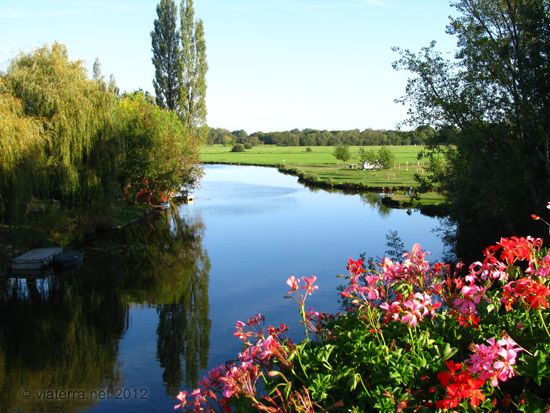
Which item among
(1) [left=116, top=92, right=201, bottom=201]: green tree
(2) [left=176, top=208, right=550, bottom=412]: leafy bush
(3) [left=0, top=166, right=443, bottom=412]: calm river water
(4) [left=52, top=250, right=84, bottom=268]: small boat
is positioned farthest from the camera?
(1) [left=116, top=92, right=201, bottom=201]: green tree

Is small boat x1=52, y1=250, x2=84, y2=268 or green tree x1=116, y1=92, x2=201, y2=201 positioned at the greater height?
green tree x1=116, y1=92, x2=201, y2=201

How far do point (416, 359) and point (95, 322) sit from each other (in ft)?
43.8

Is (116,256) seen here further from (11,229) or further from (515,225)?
(515,225)

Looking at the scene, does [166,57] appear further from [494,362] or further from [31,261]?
[494,362]

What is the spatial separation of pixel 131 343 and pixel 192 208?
92.0 feet

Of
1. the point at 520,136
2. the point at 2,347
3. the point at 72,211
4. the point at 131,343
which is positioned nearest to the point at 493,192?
the point at 520,136

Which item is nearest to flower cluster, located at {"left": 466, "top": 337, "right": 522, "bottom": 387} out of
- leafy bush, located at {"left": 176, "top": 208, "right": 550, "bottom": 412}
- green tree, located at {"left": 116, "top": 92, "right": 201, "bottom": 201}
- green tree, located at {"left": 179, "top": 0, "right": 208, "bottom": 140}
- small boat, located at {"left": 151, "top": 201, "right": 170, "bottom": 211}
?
leafy bush, located at {"left": 176, "top": 208, "right": 550, "bottom": 412}

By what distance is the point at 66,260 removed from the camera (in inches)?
805

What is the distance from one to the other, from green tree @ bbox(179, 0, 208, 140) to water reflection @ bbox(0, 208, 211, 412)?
2455 cm

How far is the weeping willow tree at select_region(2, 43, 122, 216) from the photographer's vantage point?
21.6 meters

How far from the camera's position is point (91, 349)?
12.9 metres

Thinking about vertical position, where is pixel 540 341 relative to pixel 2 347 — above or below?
above

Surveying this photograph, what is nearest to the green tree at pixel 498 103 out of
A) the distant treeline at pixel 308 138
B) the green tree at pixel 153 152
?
the green tree at pixel 153 152

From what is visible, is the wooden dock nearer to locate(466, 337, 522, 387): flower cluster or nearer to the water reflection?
the water reflection
